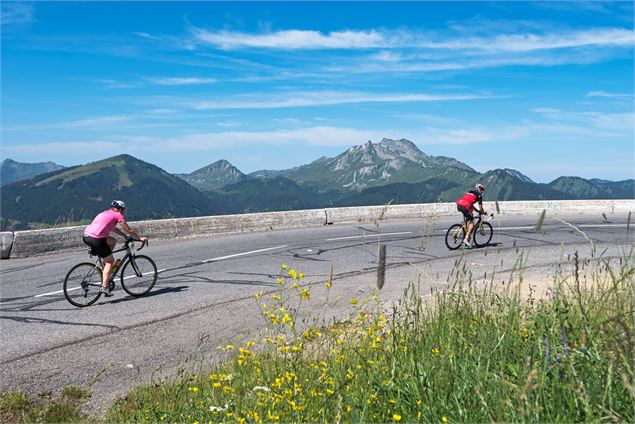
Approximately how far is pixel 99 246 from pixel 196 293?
1949 mm

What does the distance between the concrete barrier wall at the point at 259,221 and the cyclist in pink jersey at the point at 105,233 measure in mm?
4772

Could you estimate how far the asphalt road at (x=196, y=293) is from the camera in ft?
21.1

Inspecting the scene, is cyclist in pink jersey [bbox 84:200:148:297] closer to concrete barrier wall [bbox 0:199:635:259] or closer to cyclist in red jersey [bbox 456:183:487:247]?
concrete barrier wall [bbox 0:199:635:259]

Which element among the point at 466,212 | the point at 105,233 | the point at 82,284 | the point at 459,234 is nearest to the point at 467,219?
the point at 466,212

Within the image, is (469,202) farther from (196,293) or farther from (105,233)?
(105,233)

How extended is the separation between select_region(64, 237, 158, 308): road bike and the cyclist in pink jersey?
0.11 metres

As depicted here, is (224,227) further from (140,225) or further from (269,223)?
(140,225)

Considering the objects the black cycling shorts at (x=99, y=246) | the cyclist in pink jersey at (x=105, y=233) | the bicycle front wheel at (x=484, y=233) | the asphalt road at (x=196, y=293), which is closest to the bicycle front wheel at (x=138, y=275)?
the asphalt road at (x=196, y=293)

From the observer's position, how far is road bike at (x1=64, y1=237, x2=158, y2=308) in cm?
931

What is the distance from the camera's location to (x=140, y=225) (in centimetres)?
1639

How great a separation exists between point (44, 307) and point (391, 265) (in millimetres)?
7310

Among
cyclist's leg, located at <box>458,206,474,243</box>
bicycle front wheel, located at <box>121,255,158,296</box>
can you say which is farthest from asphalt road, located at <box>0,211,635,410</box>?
cyclist's leg, located at <box>458,206,474,243</box>

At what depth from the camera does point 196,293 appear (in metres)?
9.95

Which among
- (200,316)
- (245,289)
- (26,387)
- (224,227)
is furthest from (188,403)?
(224,227)
